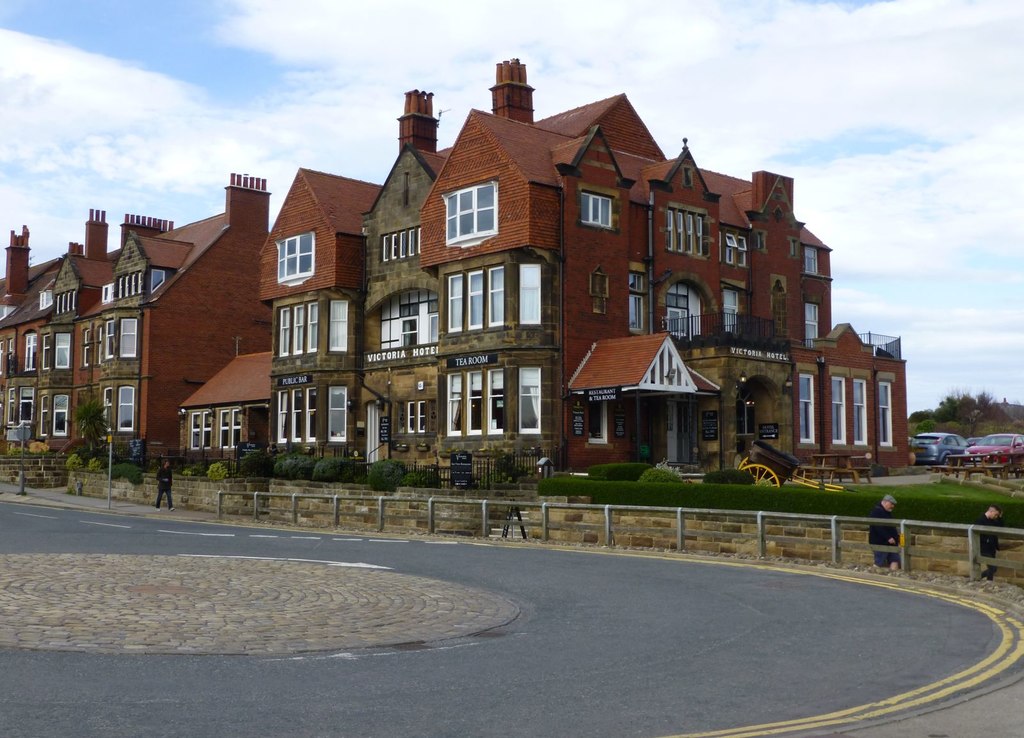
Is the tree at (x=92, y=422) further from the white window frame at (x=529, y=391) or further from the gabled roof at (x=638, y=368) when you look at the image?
the gabled roof at (x=638, y=368)

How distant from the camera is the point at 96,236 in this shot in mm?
70125

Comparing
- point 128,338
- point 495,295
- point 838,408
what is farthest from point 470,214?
point 128,338

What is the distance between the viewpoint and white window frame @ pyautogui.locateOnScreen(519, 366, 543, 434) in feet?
126

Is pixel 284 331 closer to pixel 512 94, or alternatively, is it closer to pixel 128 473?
pixel 128 473

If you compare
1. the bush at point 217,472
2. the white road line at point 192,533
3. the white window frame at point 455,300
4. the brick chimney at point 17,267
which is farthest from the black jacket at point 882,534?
the brick chimney at point 17,267

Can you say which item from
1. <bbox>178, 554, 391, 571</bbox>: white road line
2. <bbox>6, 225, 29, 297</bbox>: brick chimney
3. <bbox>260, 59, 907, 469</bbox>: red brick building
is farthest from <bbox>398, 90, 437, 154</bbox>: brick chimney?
<bbox>6, 225, 29, 297</bbox>: brick chimney

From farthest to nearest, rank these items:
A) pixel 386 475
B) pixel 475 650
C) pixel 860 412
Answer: pixel 860 412
pixel 386 475
pixel 475 650

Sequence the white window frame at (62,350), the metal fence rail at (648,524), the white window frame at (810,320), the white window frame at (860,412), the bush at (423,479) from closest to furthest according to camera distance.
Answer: the metal fence rail at (648,524)
the bush at (423,479)
the white window frame at (860,412)
the white window frame at (810,320)
the white window frame at (62,350)

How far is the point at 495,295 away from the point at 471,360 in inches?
95.0

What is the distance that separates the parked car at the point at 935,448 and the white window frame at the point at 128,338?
1513 inches

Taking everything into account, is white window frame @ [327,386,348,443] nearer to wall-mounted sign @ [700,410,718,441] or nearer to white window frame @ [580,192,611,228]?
white window frame @ [580,192,611,228]

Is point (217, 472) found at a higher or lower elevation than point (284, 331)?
lower

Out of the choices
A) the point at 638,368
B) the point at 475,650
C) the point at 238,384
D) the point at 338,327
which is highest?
the point at 338,327

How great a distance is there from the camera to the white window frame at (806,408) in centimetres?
4238
